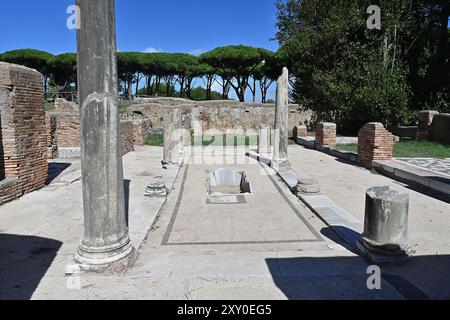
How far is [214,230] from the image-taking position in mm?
5418

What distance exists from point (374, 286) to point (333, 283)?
378mm

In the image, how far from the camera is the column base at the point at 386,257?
390cm

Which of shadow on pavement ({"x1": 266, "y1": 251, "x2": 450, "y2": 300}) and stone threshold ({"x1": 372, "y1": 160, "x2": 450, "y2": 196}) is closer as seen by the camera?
shadow on pavement ({"x1": 266, "y1": 251, "x2": 450, "y2": 300})

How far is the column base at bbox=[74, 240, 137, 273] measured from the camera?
11.9 feet

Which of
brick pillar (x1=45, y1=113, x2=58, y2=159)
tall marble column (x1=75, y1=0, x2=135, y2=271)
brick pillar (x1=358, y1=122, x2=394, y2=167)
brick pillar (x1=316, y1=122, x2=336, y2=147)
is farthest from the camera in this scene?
brick pillar (x1=316, y1=122, x2=336, y2=147)

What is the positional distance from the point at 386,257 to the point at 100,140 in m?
3.35

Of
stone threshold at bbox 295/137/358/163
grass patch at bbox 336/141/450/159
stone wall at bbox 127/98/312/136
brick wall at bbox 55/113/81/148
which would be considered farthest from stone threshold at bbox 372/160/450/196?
stone wall at bbox 127/98/312/136

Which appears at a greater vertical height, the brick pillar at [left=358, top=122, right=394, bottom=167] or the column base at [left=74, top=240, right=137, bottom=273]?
the brick pillar at [left=358, top=122, right=394, bottom=167]

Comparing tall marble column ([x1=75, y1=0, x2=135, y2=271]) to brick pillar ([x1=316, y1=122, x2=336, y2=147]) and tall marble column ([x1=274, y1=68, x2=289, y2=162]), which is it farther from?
brick pillar ([x1=316, y1=122, x2=336, y2=147])

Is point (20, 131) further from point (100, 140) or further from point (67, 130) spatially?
point (67, 130)

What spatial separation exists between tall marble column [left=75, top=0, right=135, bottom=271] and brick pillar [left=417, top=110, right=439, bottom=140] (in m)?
14.9

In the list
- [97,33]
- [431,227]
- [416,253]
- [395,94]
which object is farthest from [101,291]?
[395,94]

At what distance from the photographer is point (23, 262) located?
156 inches

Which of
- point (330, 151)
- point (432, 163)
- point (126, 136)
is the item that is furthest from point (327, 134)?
point (126, 136)
